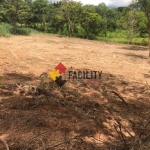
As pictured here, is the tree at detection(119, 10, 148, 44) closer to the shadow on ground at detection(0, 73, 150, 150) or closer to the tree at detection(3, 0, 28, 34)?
the tree at detection(3, 0, 28, 34)

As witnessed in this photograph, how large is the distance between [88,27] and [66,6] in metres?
3.41

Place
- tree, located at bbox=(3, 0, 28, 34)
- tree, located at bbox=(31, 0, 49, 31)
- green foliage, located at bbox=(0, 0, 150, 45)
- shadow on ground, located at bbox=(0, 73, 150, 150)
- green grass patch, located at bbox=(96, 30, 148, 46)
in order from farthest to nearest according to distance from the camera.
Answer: tree, located at bbox=(31, 0, 49, 31), green grass patch, located at bbox=(96, 30, 148, 46), green foliage, located at bbox=(0, 0, 150, 45), tree, located at bbox=(3, 0, 28, 34), shadow on ground, located at bbox=(0, 73, 150, 150)

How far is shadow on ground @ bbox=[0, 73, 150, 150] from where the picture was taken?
11.4 ft

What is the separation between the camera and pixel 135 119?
15.3 feet

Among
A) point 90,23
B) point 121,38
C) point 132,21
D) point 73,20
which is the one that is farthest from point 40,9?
point 132,21

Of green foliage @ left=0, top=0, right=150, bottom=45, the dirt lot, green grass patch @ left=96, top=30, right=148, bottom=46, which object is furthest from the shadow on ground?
green grass patch @ left=96, top=30, right=148, bottom=46

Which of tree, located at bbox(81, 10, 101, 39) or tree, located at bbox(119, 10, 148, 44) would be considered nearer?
tree, located at bbox(119, 10, 148, 44)

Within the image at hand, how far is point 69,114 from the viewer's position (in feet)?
14.8

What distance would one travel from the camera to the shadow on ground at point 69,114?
3.47 m

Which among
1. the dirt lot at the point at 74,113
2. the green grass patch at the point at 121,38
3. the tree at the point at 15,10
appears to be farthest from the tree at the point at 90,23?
the dirt lot at the point at 74,113

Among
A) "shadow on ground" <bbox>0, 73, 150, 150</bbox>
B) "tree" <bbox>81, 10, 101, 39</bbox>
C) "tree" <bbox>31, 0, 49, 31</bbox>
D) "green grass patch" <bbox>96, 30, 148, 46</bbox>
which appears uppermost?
"tree" <bbox>31, 0, 49, 31</bbox>

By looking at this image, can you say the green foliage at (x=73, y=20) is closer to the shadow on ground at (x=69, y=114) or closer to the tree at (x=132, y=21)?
the tree at (x=132, y=21)

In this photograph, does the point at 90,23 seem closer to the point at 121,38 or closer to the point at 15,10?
the point at 121,38

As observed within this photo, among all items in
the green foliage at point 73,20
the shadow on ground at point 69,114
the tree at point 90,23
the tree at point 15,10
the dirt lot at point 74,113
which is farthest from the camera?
the tree at point 90,23
